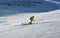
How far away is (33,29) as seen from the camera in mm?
5016

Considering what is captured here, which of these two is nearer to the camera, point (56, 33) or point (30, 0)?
point (56, 33)

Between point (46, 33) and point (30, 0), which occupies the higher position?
point (30, 0)

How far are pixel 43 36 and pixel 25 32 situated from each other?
0.56 m

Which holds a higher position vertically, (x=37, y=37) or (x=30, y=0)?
(x=30, y=0)

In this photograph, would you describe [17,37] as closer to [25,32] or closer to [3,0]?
[25,32]

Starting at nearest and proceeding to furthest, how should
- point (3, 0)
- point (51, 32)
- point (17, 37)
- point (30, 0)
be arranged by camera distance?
point (17, 37)
point (51, 32)
point (3, 0)
point (30, 0)

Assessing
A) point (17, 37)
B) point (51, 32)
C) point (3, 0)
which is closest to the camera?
point (17, 37)

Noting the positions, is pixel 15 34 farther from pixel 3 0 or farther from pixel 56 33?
pixel 3 0

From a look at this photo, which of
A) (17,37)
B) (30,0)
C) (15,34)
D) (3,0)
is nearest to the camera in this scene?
(17,37)

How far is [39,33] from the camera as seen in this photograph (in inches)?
180

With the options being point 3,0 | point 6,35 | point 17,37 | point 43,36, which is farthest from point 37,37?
point 3,0

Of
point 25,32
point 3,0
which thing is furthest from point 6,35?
point 3,0

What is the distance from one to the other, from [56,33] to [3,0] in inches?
323

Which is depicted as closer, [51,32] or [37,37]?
[37,37]
